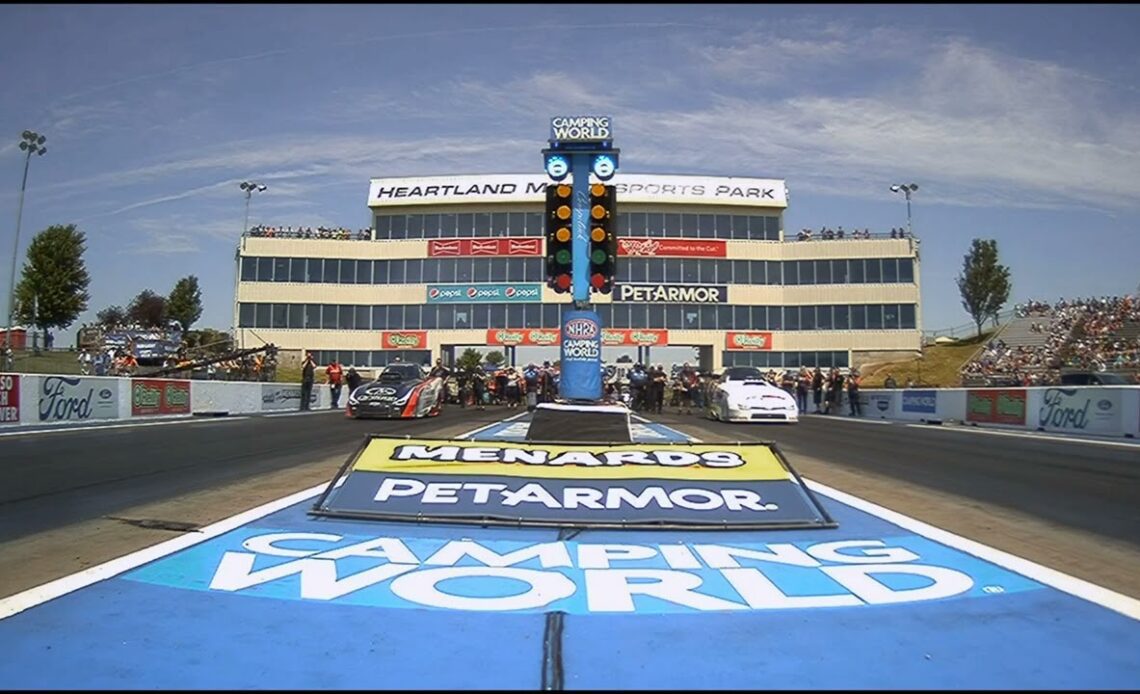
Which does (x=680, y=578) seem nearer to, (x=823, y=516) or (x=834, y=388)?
(x=823, y=516)

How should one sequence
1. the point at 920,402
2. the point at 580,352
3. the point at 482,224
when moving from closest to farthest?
1. the point at 580,352
2. the point at 920,402
3. the point at 482,224

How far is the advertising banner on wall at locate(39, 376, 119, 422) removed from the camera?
58.1ft

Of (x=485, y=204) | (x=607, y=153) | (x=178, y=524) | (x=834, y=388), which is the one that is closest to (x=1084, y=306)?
(x=834, y=388)

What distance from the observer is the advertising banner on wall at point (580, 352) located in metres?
13.8

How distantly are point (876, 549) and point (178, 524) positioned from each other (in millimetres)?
5065

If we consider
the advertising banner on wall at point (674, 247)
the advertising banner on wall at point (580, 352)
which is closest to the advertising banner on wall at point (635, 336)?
the advertising banner on wall at point (674, 247)

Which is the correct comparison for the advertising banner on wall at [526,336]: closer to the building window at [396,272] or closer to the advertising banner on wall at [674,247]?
the advertising banner on wall at [674,247]

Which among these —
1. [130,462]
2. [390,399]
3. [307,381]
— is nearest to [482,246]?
[307,381]

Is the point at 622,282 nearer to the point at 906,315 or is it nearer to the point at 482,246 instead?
the point at 482,246

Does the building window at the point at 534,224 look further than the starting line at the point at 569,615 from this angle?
Yes

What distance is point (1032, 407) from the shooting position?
20.8 metres

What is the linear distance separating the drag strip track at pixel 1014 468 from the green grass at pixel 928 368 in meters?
33.6

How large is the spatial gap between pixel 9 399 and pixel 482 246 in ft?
133

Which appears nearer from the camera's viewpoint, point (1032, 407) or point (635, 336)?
point (1032, 407)
